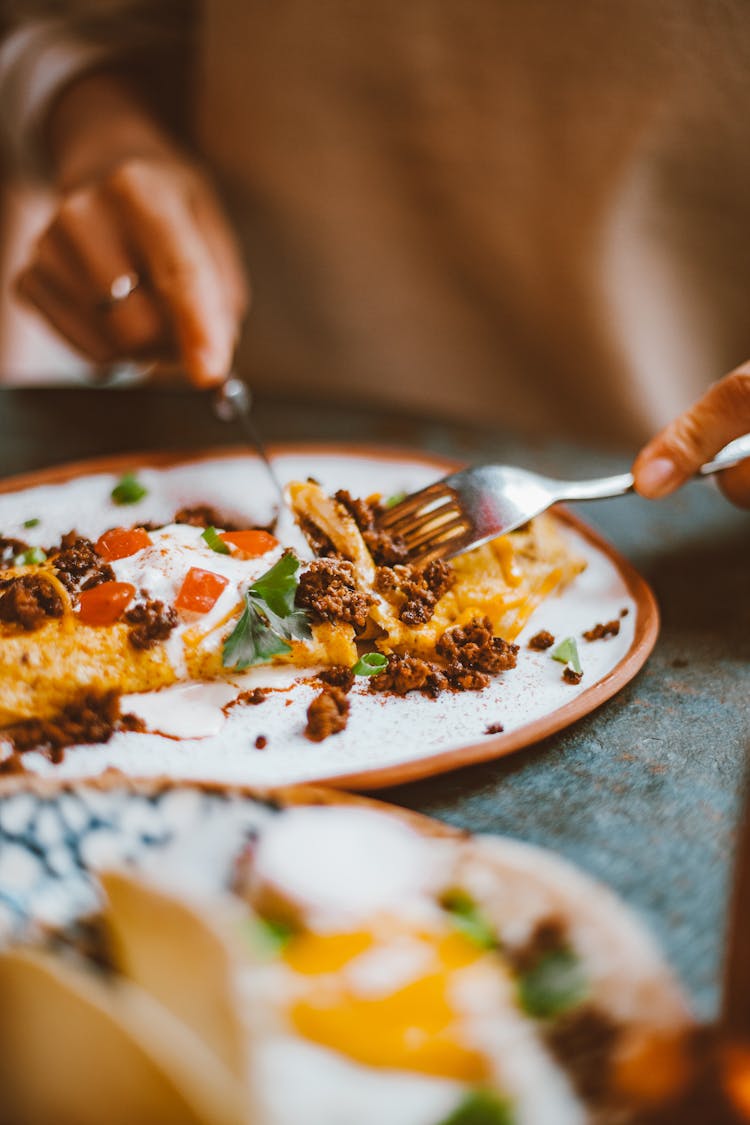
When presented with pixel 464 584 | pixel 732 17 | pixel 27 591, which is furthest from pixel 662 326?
pixel 27 591

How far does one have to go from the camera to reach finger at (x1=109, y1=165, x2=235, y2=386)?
10.1 feet

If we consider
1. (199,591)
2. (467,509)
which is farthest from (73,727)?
(467,509)

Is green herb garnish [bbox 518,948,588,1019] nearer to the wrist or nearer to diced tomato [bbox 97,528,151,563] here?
diced tomato [bbox 97,528,151,563]

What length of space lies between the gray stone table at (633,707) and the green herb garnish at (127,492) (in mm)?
450

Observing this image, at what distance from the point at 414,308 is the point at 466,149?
0.76 meters

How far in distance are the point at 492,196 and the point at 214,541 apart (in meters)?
2.44

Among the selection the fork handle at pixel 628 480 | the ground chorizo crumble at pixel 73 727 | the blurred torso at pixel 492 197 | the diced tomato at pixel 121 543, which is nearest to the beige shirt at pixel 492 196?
the blurred torso at pixel 492 197

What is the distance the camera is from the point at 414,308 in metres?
4.36

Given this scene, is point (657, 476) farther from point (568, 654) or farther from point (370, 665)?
point (370, 665)

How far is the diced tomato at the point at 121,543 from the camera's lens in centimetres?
231

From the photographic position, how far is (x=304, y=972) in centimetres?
129

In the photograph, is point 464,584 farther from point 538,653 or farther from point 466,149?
point 466,149

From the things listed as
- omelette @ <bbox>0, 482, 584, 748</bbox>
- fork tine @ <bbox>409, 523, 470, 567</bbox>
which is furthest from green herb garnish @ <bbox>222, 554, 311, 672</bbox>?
Result: fork tine @ <bbox>409, 523, 470, 567</bbox>

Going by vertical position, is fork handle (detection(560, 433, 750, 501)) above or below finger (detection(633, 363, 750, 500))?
below
